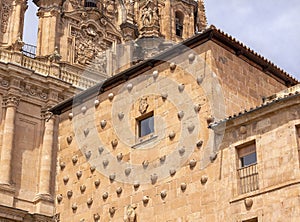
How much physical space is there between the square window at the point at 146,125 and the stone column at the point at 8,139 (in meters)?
12.5

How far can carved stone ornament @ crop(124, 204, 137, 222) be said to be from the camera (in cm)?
1526

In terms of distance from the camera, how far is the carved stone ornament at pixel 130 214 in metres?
15.3

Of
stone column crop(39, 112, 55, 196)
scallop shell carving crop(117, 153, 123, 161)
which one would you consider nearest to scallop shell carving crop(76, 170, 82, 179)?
scallop shell carving crop(117, 153, 123, 161)

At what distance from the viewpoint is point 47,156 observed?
28906 mm

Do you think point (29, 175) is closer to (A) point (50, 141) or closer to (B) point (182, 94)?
(A) point (50, 141)

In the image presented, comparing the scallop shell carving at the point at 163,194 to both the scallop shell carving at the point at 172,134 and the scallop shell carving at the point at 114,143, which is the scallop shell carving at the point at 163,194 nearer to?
the scallop shell carving at the point at 172,134

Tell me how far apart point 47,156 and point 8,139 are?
1.99m

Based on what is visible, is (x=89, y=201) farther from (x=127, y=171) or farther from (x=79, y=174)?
(x=127, y=171)

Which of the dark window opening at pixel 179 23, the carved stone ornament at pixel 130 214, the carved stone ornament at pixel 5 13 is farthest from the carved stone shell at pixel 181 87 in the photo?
the dark window opening at pixel 179 23

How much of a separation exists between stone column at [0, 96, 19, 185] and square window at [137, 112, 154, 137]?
41.0ft

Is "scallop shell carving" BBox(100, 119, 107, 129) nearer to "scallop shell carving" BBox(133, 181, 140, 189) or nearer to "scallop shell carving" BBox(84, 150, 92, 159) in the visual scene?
"scallop shell carving" BBox(84, 150, 92, 159)

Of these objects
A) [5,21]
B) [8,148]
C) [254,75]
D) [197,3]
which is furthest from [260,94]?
[197,3]

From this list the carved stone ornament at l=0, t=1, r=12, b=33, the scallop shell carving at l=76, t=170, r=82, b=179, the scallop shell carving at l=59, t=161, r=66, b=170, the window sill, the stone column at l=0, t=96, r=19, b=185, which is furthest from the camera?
the carved stone ornament at l=0, t=1, r=12, b=33

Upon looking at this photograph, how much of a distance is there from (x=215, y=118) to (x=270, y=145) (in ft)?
5.09
